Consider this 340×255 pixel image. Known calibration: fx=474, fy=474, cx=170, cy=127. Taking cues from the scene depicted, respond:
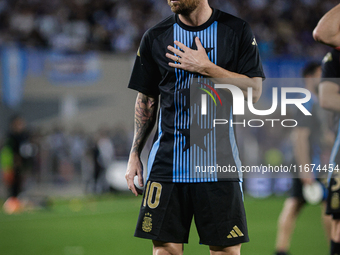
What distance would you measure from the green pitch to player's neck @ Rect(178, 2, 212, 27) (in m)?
3.85

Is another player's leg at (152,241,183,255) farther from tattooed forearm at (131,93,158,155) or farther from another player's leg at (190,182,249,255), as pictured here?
tattooed forearm at (131,93,158,155)

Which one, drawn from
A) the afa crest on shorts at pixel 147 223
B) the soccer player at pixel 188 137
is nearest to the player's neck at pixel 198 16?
the soccer player at pixel 188 137

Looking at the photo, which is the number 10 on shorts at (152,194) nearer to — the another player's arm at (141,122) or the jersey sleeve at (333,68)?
the another player's arm at (141,122)

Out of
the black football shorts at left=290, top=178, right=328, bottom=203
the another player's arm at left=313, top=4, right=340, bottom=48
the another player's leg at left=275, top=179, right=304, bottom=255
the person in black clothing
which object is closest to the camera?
the another player's arm at left=313, top=4, right=340, bottom=48

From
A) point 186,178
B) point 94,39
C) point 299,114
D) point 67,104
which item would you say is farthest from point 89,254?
point 94,39

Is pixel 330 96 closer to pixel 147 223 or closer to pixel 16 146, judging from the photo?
pixel 147 223

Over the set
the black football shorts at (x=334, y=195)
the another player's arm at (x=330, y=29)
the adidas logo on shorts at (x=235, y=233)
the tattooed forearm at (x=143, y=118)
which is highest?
the another player's arm at (x=330, y=29)

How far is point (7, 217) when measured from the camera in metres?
9.55

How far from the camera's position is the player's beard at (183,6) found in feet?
9.19

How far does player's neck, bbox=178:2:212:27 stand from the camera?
290 cm

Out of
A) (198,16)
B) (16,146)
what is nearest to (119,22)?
(16,146)

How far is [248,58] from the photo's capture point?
286cm

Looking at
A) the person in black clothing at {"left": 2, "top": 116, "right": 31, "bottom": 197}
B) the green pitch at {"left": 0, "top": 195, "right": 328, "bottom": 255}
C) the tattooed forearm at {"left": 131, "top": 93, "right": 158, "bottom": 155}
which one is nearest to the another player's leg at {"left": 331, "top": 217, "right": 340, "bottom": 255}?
the tattooed forearm at {"left": 131, "top": 93, "right": 158, "bottom": 155}

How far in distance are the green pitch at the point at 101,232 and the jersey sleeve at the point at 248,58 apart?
3.72 metres
